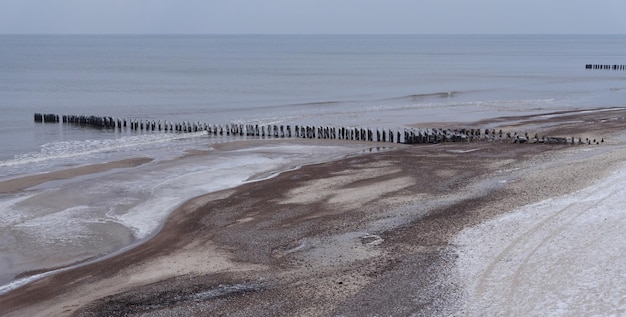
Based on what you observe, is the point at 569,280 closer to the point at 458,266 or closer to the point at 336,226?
the point at 458,266

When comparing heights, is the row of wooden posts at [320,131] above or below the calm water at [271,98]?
below

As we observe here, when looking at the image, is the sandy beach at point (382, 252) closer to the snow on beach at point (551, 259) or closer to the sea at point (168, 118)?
the snow on beach at point (551, 259)

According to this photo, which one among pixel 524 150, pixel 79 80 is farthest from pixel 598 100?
pixel 79 80

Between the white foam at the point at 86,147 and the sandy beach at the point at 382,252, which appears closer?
the sandy beach at the point at 382,252

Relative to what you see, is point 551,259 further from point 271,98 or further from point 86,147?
point 271,98

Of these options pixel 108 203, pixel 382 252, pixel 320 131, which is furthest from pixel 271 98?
pixel 382 252

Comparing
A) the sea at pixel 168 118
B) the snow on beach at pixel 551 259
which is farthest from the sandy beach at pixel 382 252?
the sea at pixel 168 118

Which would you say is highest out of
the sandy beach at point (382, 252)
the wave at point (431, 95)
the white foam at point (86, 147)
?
the wave at point (431, 95)
